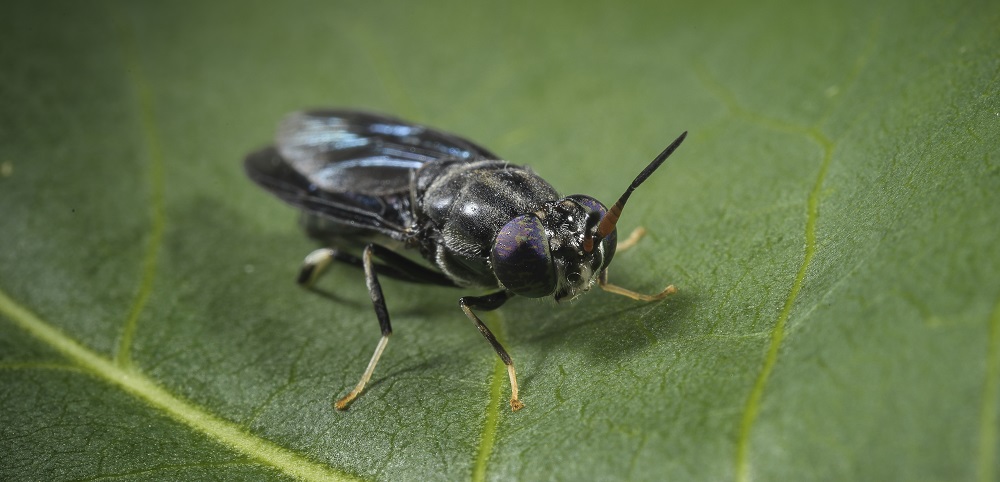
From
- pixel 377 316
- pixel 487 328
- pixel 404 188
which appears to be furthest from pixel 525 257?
pixel 404 188

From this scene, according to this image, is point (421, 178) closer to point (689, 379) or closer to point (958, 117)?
point (689, 379)

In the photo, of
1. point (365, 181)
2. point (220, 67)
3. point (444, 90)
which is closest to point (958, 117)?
point (365, 181)

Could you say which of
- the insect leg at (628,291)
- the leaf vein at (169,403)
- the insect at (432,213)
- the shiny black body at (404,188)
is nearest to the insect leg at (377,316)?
the insect at (432,213)

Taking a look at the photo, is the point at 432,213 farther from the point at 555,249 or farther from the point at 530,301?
the point at 555,249

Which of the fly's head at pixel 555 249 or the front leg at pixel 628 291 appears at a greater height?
the fly's head at pixel 555 249

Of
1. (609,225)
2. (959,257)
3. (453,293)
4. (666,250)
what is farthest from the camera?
(453,293)

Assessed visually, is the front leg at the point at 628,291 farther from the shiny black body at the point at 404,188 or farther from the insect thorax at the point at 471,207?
the insect thorax at the point at 471,207

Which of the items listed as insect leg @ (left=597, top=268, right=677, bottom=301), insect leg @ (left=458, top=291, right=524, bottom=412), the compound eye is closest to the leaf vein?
insect leg @ (left=458, top=291, right=524, bottom=412)

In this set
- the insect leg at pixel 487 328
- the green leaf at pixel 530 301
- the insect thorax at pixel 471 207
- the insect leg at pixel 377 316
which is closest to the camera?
the green leaf at pixel 530 301
